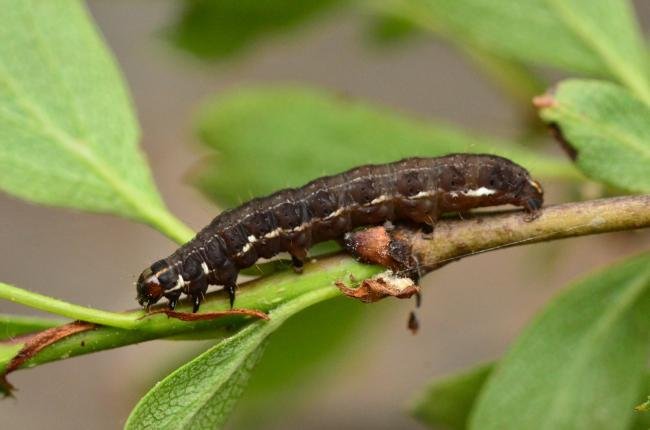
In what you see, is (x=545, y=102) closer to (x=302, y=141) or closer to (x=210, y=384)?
(x=210, y=384)

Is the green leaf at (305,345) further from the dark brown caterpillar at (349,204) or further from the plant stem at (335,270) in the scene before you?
the plant stem at (335,270)

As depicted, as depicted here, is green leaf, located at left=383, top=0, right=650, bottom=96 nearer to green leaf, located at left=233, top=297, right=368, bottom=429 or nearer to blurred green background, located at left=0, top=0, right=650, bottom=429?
blurred green background, located at left=0, top=0, right=650, bottom=429

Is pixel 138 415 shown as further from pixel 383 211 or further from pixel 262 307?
pixel 383 211

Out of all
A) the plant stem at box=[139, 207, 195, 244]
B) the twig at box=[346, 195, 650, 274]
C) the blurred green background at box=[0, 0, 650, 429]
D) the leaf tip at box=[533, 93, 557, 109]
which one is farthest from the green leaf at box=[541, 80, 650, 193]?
the blurred green background at box=[0, 0, 650, 429]

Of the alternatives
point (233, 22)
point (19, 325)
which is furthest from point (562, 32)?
point (19, 325)

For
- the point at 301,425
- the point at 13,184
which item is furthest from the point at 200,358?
the point at 301,425

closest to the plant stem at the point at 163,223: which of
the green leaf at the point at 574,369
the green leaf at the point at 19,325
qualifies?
the green leaf at the point at 19,325
